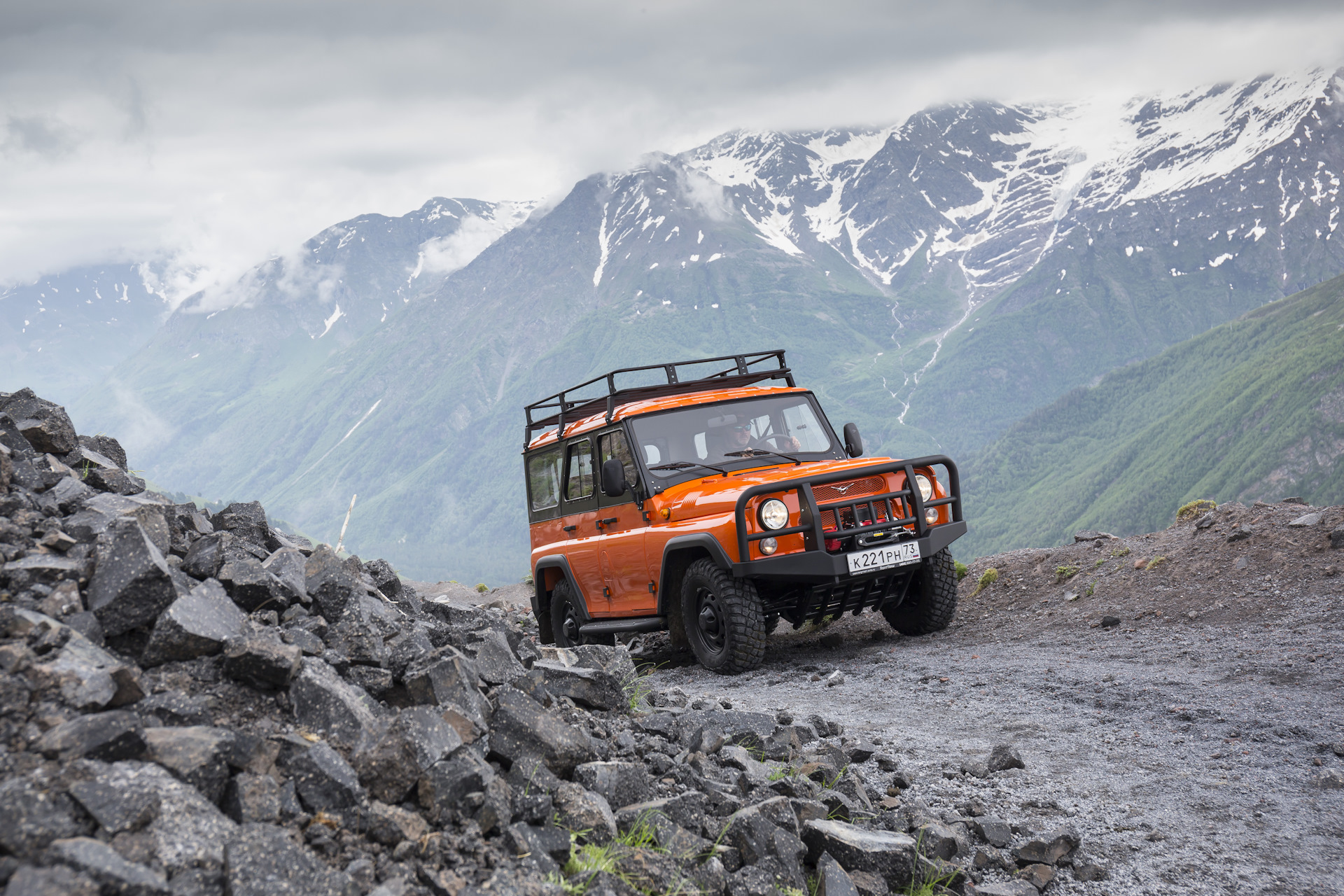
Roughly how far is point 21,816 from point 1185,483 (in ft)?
701

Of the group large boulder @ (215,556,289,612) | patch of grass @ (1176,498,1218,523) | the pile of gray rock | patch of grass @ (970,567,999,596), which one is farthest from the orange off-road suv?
patch of grass @ (1176,498,1218,523)

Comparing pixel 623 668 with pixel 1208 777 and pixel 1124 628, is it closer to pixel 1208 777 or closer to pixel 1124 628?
pixel 1208 777

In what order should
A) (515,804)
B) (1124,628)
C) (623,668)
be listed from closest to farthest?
(515,804) → (623,668) → (1124,628)

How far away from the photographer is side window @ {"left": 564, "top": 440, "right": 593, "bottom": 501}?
10117mm

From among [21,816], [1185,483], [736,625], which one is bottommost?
[1185,483]

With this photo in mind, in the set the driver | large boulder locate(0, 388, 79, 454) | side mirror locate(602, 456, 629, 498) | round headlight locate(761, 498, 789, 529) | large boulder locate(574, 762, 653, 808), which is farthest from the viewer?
the driver

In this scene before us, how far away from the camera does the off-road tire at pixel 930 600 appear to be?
9508 millimetres

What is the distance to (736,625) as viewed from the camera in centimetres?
837

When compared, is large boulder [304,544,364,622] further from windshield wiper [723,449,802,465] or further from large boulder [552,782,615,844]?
windshield wiper [723,449,802,465]

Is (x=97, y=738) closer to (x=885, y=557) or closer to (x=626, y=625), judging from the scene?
(x=885, y=557)

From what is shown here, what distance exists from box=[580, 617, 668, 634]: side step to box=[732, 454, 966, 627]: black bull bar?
1.21m

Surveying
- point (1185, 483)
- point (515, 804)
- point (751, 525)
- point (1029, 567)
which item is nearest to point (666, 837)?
point (515, 804)

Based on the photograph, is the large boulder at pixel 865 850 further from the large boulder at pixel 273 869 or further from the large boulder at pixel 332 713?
the large boulder at pixel 273 869

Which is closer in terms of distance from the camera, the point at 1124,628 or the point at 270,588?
the point at 270,588
